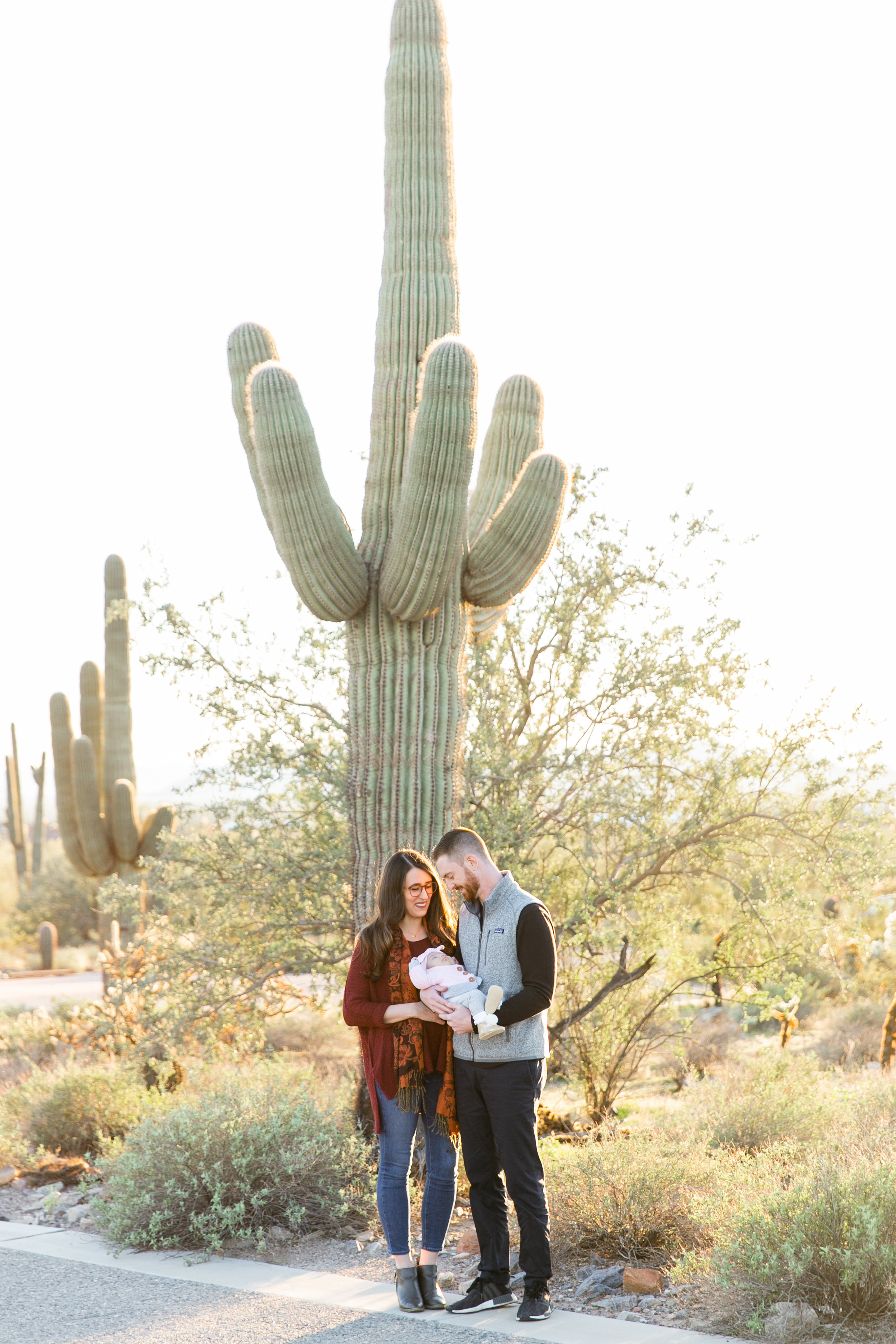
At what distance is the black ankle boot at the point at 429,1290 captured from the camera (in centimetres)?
482

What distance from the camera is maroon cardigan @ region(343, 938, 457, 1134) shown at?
4875 millimetres

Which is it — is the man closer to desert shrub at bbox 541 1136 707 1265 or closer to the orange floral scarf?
the orange floral scarf

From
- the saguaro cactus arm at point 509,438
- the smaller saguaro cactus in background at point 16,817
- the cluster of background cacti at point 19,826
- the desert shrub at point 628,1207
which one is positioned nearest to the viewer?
the desert shrub at point 628,1207

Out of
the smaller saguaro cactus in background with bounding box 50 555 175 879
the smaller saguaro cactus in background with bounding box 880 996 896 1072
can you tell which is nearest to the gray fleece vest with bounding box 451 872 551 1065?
the smaller saguaro cactus in background with bounding box 880 996 896 1072

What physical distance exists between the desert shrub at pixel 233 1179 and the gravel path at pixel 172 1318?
45cm

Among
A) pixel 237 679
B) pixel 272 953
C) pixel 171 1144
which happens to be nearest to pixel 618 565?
pixel 237 679

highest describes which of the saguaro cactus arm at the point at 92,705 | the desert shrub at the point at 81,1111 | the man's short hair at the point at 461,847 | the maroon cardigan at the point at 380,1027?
the saguaro cactus arm at the point at 92,705

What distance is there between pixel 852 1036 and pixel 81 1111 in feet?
26.9

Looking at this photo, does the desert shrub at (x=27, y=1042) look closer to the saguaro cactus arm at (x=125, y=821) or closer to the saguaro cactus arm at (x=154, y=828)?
the saguaro cactus arm at (x=154, y=828)

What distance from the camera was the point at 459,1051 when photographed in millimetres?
4805

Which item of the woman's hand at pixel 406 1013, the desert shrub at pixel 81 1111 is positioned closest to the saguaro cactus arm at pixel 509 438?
the woman's hand at pixel 406 1013

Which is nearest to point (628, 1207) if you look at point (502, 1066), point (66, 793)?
point (502, 1066)

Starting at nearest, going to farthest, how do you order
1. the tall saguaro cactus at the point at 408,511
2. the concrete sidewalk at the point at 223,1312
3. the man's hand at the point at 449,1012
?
the concrete sidewalk at the point at 223,1312 < the man's hand at the point at 449,1012 < the tall saguaro cactus at the point at 408,511

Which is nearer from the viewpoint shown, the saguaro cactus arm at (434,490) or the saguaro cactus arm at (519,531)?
the saguaro cactus arm at (434,490)
